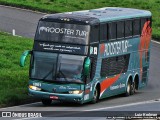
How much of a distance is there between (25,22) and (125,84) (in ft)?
88.2

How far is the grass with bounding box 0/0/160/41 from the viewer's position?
61938mm

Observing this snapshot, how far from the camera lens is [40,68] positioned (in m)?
28.7

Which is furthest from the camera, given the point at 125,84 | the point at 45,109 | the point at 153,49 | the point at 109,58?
the point at 153,49

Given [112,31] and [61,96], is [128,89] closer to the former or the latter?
[112,31]

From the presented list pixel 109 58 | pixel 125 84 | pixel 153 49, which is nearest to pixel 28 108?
pixel 109 58

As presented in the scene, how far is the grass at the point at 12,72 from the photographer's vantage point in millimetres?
29203

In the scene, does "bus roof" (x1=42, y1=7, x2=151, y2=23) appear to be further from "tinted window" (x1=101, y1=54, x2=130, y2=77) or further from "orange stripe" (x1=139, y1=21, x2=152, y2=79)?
"tinted window" (x1=101, y1=54, x2=130, y2=77)

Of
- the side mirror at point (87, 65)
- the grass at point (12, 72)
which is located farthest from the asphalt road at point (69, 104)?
the side mirror at point (87, 65)

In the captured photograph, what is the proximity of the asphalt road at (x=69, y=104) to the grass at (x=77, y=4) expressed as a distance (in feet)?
3.08

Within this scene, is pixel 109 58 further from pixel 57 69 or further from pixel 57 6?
pixel 57 6

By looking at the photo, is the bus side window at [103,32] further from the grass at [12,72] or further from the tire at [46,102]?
the grass at [12,72]

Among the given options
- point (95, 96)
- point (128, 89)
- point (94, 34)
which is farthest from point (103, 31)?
point (128, 89)

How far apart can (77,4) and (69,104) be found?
34335mm

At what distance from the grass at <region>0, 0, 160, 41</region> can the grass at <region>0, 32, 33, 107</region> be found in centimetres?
1122
